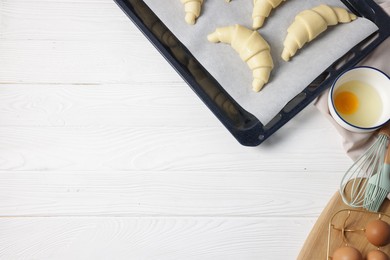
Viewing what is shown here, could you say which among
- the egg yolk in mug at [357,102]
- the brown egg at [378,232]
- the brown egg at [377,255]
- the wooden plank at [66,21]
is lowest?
the brown egg at [377,255]

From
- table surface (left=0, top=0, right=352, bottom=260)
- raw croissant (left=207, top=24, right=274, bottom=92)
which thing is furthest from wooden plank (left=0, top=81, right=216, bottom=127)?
raw croissant (left=207, top=24, right=274, bottom=92)

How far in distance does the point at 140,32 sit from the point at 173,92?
0.39 feet

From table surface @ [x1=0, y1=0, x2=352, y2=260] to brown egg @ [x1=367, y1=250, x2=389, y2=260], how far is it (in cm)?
10

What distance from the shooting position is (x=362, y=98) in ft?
2.49

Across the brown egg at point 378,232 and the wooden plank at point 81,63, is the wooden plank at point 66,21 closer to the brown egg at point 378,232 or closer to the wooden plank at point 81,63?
the wooden plank at point 81,63

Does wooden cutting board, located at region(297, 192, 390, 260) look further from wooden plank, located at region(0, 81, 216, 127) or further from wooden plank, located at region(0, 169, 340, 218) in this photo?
wooden plank, located at region(0, 81, 216, 127)

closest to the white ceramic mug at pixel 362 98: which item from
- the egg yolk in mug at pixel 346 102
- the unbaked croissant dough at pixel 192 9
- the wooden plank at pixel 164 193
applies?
the egg yolk in mug at pixel 346 102

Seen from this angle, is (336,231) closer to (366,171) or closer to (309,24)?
(366,171)

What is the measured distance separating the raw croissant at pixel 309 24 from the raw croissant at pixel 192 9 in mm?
149

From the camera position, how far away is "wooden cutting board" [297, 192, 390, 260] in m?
0.72

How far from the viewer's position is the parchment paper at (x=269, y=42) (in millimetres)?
756

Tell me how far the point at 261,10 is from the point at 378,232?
38 centimetres

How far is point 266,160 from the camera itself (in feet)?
2.55

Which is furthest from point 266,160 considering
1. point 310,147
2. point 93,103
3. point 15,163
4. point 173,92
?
point 15,163
